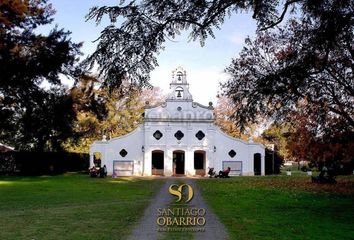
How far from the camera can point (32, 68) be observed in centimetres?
2678

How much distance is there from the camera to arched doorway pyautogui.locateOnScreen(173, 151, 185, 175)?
47381 mm

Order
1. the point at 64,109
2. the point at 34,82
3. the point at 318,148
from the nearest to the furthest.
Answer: the point at 318,148
the point at 34,82
the point at 64,109

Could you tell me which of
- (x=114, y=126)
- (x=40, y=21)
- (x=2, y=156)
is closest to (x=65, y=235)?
(x=40, y=21)

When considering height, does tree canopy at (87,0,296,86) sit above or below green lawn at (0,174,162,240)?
above

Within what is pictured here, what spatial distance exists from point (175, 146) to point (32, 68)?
73.1 feet

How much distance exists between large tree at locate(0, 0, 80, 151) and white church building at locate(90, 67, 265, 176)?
14.4 meters

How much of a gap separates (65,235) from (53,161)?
37912mm

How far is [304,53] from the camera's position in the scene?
630 cm

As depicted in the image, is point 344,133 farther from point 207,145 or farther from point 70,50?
point 207,145

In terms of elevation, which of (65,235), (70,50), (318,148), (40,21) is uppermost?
(40,21)
